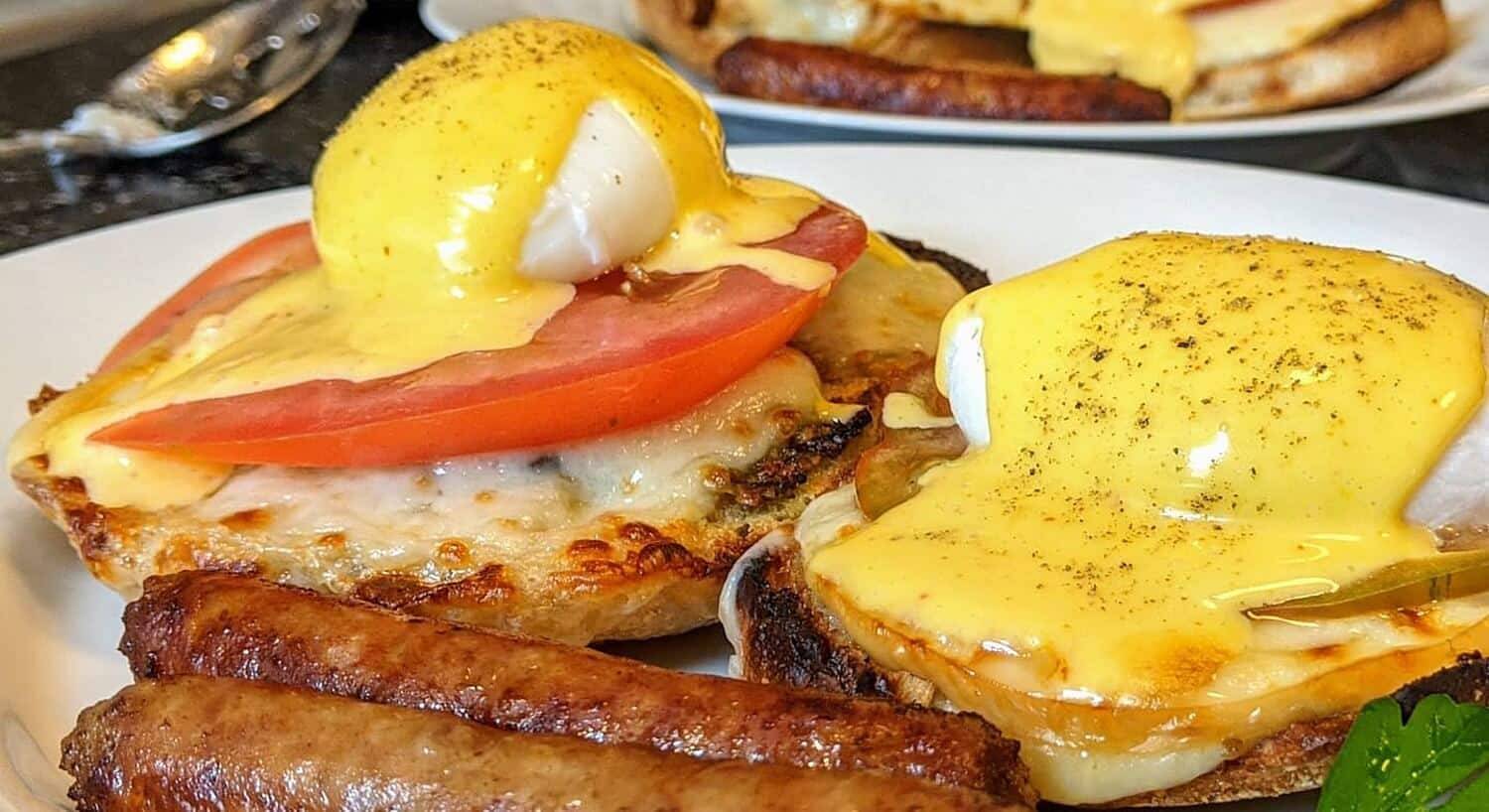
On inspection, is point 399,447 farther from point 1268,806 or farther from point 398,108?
point 1268,806

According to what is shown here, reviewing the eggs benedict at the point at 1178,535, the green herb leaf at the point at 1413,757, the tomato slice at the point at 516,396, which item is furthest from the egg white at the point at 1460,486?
the tomato slice at the point at 516,396

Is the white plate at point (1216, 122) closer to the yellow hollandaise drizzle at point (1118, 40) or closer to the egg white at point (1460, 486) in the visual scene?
the yellow hollandaise drizzle at point (1118, 40)

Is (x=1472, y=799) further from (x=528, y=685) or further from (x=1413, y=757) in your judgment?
(x=528, y=685)

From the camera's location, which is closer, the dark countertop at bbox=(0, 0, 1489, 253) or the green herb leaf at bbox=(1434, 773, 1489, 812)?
the green herb leaf at bbox=(1434, 773, 1489, 812)

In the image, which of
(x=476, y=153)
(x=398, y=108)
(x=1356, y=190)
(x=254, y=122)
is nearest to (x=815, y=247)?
(x=476, y=153)

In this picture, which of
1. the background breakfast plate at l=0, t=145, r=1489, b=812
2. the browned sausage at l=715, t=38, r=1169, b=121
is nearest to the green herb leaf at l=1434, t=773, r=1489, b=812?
the background breakfast plate at l=0, t=145, r=1489, b=812

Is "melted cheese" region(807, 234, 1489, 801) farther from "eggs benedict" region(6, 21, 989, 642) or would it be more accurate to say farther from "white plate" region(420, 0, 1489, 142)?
"white plate" region(420, 0, 1489, 142)

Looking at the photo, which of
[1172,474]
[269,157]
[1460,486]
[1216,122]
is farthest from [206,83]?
[1460,486]
